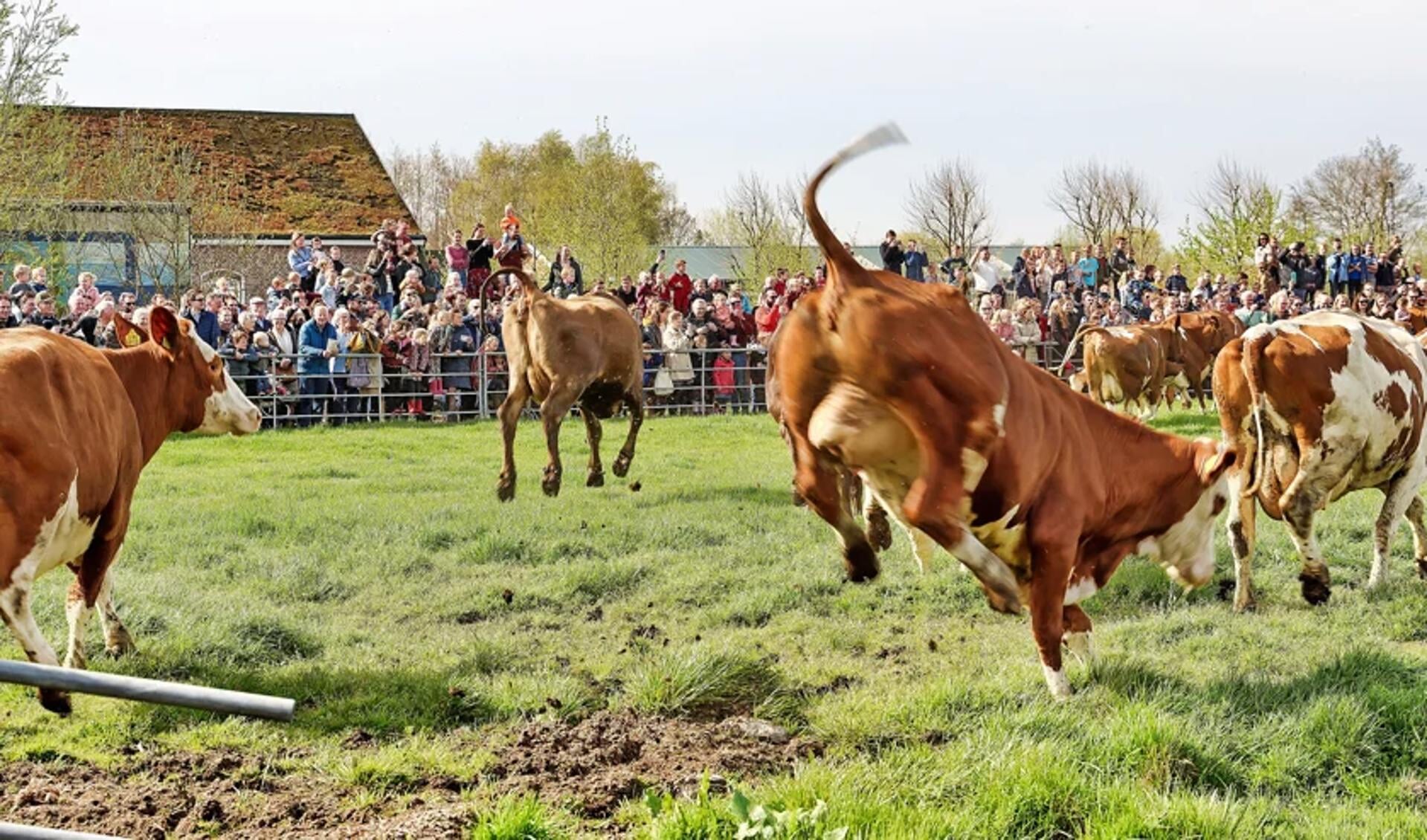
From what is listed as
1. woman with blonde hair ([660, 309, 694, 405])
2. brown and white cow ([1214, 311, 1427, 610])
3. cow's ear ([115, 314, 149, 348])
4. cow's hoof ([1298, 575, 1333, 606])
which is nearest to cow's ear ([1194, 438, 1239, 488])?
brown and white cow ([1214, 311, 1427, 610])

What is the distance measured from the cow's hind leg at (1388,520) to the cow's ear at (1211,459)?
7.94ft

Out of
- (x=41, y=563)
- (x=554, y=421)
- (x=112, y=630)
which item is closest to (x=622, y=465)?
(x=554, y=421)

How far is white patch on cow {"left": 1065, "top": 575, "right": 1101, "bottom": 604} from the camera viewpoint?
6543 millimetres

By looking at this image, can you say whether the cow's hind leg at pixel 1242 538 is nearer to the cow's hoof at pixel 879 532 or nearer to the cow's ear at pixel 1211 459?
the cow's ear at pixel 1211 459

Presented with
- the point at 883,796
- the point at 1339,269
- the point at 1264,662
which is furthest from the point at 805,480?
the point at 1339,269

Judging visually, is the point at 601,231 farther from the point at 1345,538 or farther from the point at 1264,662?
the point at 1264,662

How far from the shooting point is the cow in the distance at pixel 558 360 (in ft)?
40.6

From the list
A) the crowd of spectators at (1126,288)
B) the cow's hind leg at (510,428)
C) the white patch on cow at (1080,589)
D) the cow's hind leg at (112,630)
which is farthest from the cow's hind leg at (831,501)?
the crowd of spectators at (1126,288)

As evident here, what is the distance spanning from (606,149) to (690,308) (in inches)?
704

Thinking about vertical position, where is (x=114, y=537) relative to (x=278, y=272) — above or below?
below

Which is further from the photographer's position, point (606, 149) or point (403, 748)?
point (606, 149)

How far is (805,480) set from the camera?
560 centimetres

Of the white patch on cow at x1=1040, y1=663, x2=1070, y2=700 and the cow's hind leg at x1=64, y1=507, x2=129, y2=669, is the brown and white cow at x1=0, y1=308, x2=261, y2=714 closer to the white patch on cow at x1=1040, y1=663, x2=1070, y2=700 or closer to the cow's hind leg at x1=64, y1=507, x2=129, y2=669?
the cow's hind leg at x1=64, y1=507, x2=129, y2=669

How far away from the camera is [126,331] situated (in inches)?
306
